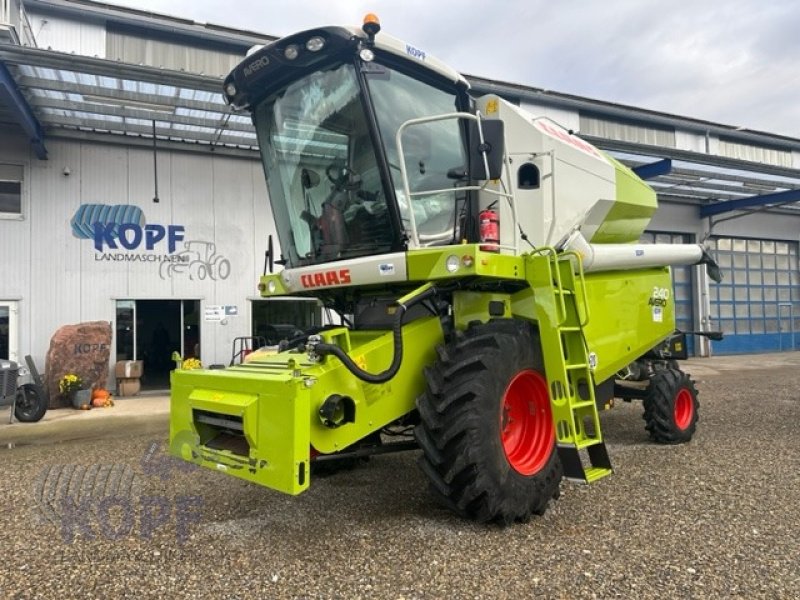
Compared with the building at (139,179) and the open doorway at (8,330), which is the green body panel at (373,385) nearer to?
the building at (139,179)

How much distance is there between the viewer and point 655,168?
45.9ft

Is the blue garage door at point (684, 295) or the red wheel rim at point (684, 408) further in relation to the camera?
the blue garage door at point (684, 295)

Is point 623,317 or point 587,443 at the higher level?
point 623,317

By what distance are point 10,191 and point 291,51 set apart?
968cm

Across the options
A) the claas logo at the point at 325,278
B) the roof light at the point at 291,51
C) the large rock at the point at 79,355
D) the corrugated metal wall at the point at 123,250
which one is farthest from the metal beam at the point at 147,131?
the roof light at the point at 291,51

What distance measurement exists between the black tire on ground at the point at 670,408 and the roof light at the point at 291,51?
5029 millimetres

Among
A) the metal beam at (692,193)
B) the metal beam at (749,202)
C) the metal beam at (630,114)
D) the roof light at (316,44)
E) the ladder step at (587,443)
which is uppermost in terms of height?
the metal beam at (630,114)

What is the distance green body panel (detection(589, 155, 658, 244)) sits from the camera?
5.76 m

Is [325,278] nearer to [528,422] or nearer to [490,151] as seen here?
[490,151]

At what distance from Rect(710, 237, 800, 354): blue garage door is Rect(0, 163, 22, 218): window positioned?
19385 mm

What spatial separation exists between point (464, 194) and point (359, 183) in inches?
33.2

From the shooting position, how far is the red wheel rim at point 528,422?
4.30m

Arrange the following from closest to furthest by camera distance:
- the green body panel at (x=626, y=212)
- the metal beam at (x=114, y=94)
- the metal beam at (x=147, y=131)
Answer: the green body panel at (x=626, y=212) → the metal beam at (x=114, y=94) → the metal beam at (x=147, y=131)

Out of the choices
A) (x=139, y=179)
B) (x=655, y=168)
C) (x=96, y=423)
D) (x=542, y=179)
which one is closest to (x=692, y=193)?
(x=655, y=168)
